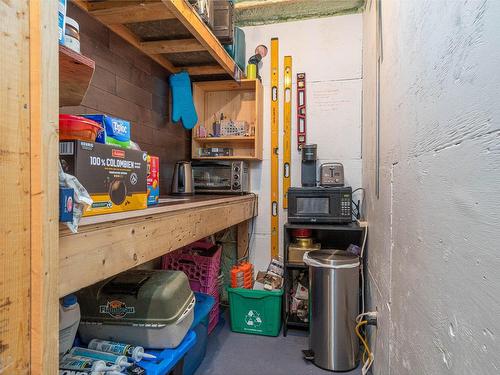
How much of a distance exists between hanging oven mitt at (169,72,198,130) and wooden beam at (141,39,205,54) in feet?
1.22

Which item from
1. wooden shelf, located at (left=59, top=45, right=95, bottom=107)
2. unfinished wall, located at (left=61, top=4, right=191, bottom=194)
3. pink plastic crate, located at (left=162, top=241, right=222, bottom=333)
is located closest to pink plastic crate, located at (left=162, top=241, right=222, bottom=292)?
pink plastic crate, located at (left=162, top=241, right=222, bottom=333)

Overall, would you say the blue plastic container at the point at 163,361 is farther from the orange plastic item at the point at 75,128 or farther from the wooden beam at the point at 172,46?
the wooden beam at the point at 172,46

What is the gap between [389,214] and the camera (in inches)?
52.6

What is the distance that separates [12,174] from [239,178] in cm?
195

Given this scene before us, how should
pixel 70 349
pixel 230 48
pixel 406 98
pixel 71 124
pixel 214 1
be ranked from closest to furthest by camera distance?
pixel 71 124 → pixel 406 98 → pixel 70 349 → pixel 214 1 → pixel 230 48

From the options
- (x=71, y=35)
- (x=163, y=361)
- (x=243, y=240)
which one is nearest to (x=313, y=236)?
(x=243, y=240)

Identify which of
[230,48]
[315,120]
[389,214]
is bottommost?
[389,214]

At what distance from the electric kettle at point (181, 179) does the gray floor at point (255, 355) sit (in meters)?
1.07

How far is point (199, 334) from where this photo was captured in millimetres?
1779

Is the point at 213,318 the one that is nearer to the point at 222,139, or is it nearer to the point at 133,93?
the point at 222,139

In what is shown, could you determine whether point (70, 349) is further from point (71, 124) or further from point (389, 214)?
point (389, 214)

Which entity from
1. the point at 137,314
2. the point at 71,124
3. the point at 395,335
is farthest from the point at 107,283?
the point at 395,335

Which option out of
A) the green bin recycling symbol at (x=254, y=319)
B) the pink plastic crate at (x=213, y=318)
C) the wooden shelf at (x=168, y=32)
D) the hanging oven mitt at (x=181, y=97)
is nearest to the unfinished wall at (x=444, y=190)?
the wooden shelf at (x=168, y=32)

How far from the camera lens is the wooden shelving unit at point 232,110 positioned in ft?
8.75
